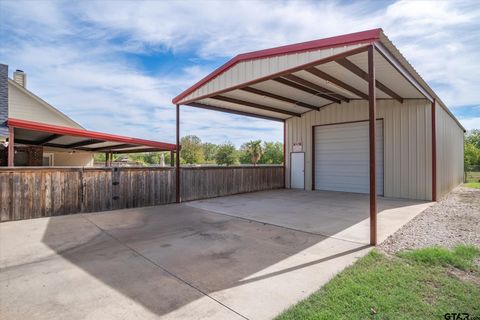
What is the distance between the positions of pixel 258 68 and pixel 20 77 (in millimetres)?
15578

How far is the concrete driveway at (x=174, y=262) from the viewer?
254 centimetres

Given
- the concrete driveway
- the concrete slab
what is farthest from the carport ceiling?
the concrete driveway

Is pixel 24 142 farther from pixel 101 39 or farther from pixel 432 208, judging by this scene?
pixel 432 208

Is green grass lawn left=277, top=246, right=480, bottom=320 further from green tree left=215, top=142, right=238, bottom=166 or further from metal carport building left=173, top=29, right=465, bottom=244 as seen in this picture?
green tree left=215, top=142, right=238, bottom=166

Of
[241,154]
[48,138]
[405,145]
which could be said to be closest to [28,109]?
[48,138]

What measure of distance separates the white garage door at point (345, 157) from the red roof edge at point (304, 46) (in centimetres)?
652

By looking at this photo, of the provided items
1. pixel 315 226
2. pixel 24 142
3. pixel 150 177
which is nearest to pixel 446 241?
pixel 315 226

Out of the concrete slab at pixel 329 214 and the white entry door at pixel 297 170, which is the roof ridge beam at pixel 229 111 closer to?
the white entry door at pixel 297 170

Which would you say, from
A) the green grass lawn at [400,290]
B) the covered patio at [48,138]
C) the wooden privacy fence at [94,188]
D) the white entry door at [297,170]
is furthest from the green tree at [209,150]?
the green grass lawn at [400,290]

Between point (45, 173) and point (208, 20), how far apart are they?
629cm

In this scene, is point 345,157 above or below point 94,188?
above

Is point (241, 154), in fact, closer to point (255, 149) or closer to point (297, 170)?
point (255, 149)

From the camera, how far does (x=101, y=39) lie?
34.8ft

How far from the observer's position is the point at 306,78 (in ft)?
27.0
